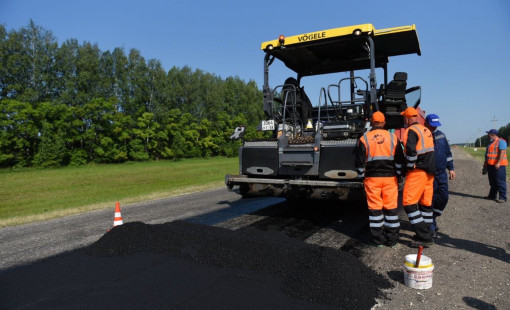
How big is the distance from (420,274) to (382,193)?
1354 millimetres

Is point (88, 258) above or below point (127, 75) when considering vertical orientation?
below

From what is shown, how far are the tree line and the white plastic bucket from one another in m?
32.8

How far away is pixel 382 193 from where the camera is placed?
4.39 meters

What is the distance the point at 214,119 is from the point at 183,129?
7.20 metres

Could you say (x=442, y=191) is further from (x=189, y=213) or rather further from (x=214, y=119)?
(x=214, y=119)

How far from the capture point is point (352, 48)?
19.9 feet

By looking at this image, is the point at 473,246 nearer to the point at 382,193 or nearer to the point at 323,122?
the point at 382,193

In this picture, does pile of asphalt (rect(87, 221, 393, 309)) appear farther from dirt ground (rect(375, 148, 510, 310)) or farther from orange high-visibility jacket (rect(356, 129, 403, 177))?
orange high-visibility jacket (rect(356, 129, 403, 177))

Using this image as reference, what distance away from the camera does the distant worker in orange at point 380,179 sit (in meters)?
4.35

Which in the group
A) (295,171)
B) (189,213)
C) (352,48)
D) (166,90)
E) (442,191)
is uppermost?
(166,90)

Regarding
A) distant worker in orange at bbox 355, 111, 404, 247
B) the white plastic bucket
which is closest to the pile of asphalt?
the white plastic bucket

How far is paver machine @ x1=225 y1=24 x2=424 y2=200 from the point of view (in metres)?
4.97

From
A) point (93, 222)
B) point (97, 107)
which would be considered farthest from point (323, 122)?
point (97, 107)

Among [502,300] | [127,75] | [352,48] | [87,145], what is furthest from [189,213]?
[127,75]
